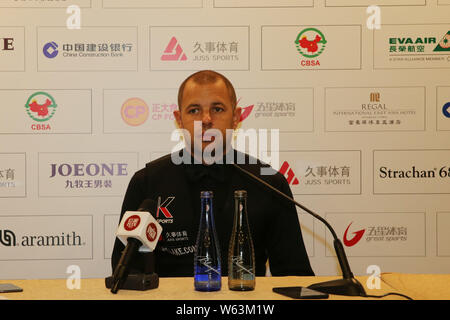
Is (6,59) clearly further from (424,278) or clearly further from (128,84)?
(424,278)

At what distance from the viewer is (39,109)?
9.09ft

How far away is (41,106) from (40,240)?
794mm

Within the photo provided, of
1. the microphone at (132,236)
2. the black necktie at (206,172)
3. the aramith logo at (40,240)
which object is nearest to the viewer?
the microphone at (132,236)

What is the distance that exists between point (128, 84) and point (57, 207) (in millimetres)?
844

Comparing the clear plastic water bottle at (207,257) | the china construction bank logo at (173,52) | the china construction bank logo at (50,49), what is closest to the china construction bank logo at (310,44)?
the china construction bank logo at (173,52)

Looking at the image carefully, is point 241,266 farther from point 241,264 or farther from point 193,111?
point 193,111

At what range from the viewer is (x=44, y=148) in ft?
9.10

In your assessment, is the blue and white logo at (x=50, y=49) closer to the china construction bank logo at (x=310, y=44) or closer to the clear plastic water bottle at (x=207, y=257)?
the china construction bank logo at (x=310, y=44)

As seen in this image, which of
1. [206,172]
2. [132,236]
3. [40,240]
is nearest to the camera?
[132,236]

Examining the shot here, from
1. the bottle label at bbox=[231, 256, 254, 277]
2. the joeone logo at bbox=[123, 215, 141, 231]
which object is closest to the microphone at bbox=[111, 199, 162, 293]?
the joeone logo at bbox=[123, 215, 141, 231]

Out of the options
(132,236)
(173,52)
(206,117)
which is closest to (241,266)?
(132,236)

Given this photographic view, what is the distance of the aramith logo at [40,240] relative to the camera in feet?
9.04

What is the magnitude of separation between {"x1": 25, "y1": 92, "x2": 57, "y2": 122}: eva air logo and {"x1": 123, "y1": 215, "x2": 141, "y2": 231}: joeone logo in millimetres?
1677
